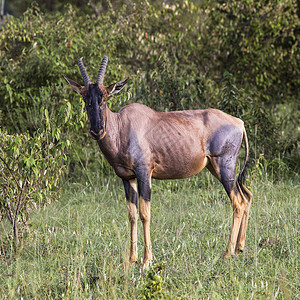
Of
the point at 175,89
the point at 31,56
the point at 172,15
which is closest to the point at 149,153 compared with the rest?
the point at 175,89

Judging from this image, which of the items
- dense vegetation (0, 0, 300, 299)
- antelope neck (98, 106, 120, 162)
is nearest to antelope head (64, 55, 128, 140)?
antelope neck (98, 106, 120, 162)

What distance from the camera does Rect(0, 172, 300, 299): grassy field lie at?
4148 millimetres

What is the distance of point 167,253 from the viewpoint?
500 centimetres

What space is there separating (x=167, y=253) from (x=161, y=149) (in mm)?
1095

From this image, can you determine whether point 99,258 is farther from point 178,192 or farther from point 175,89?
point 175,89

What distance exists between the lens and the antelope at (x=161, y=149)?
15.8 feet

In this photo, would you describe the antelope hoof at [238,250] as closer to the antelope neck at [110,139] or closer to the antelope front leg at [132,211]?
the antelope front leg at [132,211]

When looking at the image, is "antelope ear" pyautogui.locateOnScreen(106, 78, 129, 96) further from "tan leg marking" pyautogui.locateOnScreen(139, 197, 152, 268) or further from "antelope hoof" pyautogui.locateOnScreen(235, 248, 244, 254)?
"antelope hoof" pyautogui.locateOnScreen(235, 248, 244, 254)

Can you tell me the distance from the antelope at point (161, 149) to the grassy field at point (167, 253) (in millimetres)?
286

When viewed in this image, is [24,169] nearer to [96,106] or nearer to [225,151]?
[96,106]

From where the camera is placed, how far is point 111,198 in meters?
7.78

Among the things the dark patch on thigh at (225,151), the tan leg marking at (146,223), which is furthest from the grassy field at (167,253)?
the dark patch on thigh at (225,151)

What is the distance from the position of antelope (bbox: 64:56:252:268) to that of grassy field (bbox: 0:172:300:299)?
0.29 metres

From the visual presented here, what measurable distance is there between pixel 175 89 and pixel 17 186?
4.17 m
